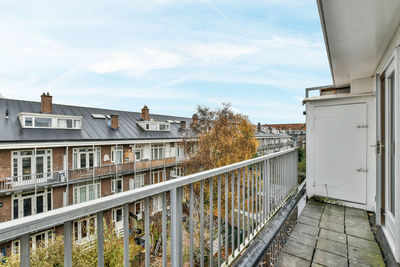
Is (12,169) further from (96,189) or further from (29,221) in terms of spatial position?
(29,221)

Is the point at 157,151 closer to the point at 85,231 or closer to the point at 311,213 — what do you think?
the point at 85,231

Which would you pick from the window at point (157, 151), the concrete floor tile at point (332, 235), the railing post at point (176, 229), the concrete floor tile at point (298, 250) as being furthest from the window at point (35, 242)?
the window at point (157, 151)

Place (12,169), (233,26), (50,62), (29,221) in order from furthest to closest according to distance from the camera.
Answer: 1. (50,62)
2. (233,26)
3. (12,169)
4. (29,221)

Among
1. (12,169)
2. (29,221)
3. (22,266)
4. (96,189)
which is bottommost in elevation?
(96,189)

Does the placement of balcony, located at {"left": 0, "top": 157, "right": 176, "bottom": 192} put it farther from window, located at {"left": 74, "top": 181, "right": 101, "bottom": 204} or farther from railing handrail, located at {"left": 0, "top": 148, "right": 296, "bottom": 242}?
railing handrail, located at {"left": 0, "top": 148, "right": 296, "bottom": 242}

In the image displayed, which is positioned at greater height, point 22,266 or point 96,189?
point 22,266

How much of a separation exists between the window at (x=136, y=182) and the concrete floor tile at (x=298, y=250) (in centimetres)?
1211

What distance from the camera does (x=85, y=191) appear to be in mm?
11195

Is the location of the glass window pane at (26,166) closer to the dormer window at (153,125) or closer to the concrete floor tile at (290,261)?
the dormer window at (153,125)

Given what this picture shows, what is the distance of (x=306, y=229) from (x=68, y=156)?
11.8 meters

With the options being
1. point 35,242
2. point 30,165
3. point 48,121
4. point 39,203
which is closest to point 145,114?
point 48,121

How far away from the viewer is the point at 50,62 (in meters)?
11.5

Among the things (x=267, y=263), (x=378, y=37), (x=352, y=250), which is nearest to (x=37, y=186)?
(x=267, y=263)

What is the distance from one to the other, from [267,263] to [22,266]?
6.48ft
